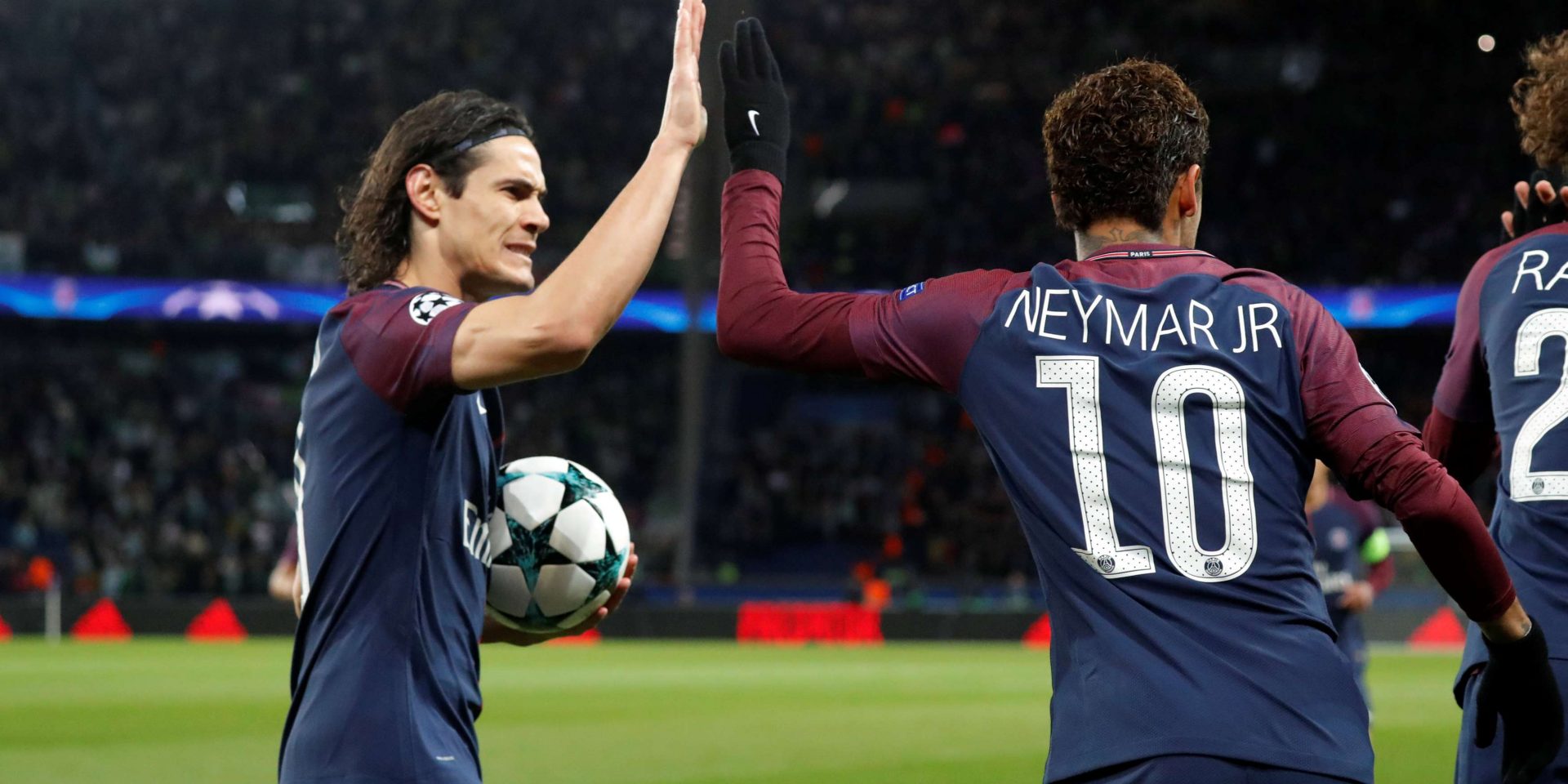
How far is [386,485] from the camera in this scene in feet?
9.81

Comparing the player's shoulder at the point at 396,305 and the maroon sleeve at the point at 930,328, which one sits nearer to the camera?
the maroon sleeve at the point at 930,328

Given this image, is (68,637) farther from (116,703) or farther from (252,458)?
(116,703)

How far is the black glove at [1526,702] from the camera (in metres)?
2.91

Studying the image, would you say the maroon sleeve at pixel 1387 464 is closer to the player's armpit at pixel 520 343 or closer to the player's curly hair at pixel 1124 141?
the player's curly hair at pixel 1124 141

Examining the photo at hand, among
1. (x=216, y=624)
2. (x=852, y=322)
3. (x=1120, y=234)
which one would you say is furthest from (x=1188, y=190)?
(x=216, y=624)

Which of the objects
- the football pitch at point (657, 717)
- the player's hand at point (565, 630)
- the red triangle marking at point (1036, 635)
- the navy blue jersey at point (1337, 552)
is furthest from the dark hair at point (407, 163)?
the red triangle marking at point (1036, 635)

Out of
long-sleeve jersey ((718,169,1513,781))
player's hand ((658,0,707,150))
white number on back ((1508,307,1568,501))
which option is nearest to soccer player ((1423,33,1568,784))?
white number on back ((1508,307,1568,501))

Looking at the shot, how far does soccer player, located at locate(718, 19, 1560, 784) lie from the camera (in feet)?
8.46

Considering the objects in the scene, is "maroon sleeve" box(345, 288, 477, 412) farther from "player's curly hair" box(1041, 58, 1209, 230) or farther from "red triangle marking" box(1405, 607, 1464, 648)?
"red triangle marking" box(1405, 607, 1464, 648)

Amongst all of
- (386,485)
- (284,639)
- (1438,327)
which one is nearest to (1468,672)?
(386,485)

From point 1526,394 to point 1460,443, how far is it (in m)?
0.32

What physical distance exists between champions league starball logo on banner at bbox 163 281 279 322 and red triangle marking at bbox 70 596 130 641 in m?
9.18

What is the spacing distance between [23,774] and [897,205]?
28.2 m

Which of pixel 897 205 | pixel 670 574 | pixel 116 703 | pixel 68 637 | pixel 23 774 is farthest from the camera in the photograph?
pixel 897 205
